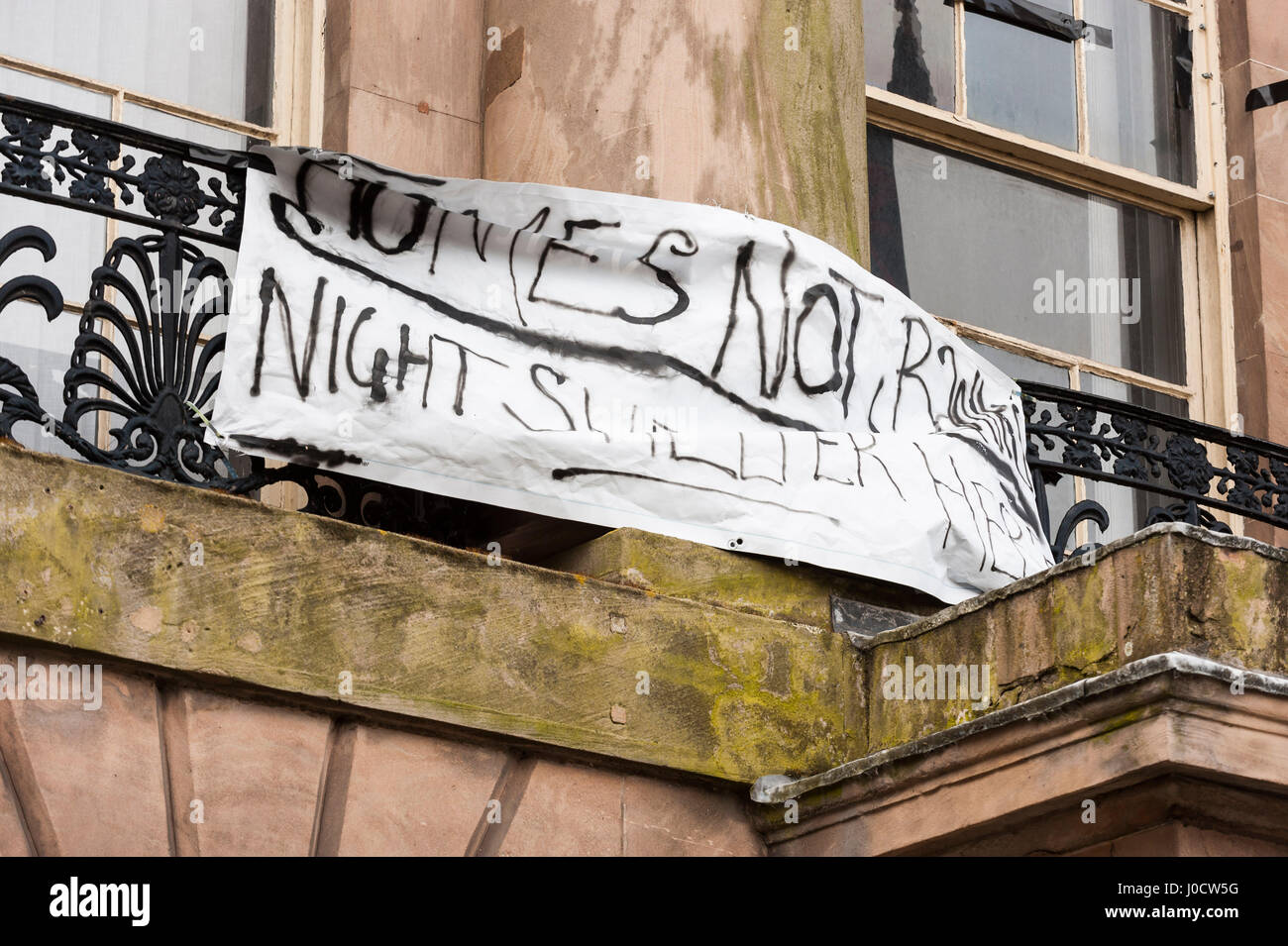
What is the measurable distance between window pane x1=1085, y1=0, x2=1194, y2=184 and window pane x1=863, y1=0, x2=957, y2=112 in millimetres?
848

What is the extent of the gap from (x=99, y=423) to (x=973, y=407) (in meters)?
3.01

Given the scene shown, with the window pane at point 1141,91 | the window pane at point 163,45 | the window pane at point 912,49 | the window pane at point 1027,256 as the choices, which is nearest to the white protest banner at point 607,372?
the window pane at point 163,45

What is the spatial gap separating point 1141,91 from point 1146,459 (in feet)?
9.43

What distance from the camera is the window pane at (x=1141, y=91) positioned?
34.8ft

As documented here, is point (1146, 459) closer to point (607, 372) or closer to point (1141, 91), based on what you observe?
point (607, 372)

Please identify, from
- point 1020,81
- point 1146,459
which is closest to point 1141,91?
point 1020,81

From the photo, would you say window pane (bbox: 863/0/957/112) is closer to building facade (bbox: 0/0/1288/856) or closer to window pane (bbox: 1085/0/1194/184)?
window pane (bbox: 1085/0/1194/184)

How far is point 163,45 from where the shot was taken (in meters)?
8.30

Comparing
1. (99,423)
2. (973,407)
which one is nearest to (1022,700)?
(973,407)

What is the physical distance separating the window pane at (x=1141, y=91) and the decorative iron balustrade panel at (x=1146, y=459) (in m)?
2.10

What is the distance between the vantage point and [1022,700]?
6.52 meters

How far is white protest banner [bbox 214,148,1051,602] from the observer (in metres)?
6.86
